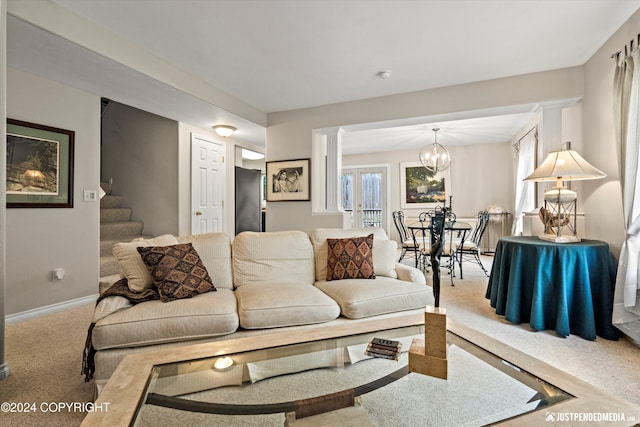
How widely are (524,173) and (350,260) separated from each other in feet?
15.4

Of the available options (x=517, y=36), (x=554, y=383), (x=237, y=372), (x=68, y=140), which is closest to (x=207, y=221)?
(x=68, y=140)

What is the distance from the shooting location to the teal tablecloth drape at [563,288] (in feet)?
8.05

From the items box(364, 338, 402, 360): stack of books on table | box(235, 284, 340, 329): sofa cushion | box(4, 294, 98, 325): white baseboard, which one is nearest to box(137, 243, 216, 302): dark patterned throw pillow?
box(235, 284, 340, 329): sofa cushion

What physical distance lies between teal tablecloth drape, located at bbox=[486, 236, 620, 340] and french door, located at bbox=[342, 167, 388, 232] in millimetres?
5308

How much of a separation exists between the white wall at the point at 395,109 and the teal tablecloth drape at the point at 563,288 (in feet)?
5.79

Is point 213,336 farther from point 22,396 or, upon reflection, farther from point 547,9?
point 547,9

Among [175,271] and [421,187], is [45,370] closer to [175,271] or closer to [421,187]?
[175,271]

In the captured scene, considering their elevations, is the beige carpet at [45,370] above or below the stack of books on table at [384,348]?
below

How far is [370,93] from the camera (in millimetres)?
4094

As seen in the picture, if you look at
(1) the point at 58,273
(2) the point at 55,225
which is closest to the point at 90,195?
(2) the point at 55,225

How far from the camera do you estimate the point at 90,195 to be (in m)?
3.54

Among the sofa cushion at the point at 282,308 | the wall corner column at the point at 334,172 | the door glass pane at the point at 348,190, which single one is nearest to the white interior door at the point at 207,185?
the wall corner column at the point at 334,172

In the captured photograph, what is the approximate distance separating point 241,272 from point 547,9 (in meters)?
3.08

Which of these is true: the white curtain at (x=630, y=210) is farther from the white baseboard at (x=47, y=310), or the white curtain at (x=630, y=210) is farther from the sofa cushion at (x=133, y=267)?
the white baseboard at (x=47, y=310)
